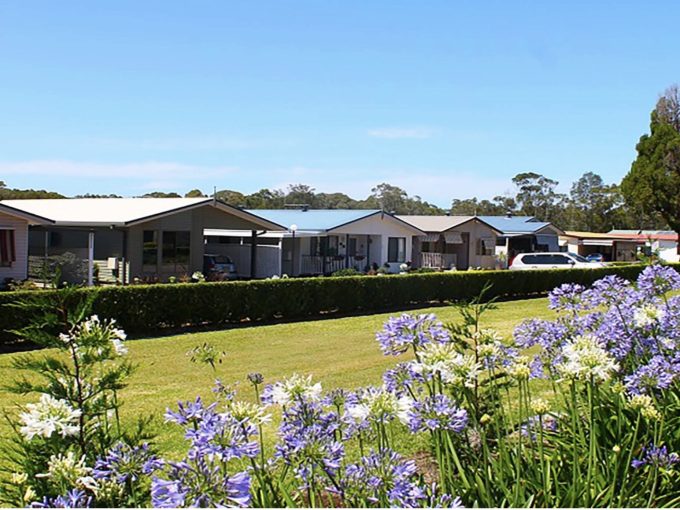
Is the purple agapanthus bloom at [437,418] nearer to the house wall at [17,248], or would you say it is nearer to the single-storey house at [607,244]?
the house wall at [17,248]

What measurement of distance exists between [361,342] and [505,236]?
30.5 meters

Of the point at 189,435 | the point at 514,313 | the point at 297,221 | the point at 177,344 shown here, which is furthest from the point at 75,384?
the point at 297,221

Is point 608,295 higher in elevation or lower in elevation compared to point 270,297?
higher

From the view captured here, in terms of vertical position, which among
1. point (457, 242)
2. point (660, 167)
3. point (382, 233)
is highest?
point (660, 167)

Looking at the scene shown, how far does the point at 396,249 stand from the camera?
3391cm

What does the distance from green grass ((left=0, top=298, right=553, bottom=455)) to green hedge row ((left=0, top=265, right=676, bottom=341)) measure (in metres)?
0.78

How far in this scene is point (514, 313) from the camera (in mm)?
18922

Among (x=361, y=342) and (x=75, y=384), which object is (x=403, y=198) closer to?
(x=361, y=342)

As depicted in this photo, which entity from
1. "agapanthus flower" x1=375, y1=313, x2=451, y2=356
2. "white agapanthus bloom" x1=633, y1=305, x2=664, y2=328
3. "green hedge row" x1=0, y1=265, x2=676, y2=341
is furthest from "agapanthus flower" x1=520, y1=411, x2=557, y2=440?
"green hedge row" x1=0, y1=265, x2=676, y2=341

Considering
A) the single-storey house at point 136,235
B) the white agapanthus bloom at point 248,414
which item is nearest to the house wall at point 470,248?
the single-storey house at point 136,235

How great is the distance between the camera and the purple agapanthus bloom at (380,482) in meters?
1.99

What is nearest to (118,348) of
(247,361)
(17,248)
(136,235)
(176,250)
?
(247,361)

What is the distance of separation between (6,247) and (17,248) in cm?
43

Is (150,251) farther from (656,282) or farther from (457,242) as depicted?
(656,282)
